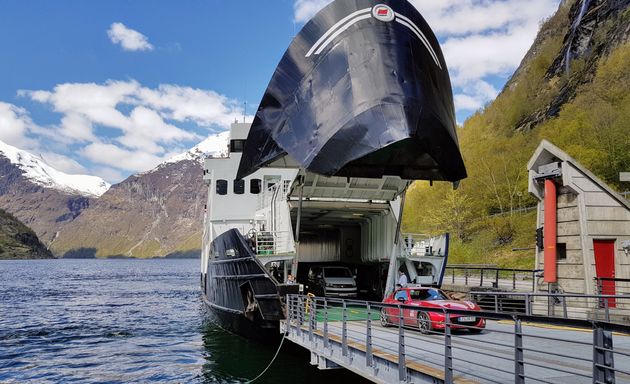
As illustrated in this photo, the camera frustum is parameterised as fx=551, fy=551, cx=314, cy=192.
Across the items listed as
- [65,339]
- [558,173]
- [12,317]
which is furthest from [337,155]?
[12,317]

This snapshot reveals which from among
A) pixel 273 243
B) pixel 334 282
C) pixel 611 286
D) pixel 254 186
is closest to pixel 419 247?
pixel 334 282

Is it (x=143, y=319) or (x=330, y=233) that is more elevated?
(x=330, y=233)

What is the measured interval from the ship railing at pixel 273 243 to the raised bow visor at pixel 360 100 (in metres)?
7.47

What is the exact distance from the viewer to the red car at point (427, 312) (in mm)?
13562

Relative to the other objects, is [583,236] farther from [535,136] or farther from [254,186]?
[535,136]

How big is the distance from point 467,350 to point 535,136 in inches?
2387

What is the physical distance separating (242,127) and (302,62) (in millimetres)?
19792

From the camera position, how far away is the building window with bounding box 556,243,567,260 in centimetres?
1738

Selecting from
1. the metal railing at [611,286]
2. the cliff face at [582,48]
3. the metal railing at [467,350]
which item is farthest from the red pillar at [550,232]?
the cliff face at [582,48]

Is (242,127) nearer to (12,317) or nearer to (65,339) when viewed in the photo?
(65,339)

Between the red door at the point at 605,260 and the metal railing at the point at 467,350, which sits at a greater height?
the red door at the point at 605,260

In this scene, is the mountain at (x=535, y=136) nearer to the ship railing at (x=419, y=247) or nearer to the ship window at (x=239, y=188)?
the ship railing at (x=419, y=247)

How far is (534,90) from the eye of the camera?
77625 millimetres

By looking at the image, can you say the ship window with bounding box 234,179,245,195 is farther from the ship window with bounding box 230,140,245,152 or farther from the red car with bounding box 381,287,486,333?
the red car with bounding box 381,287,486,333
